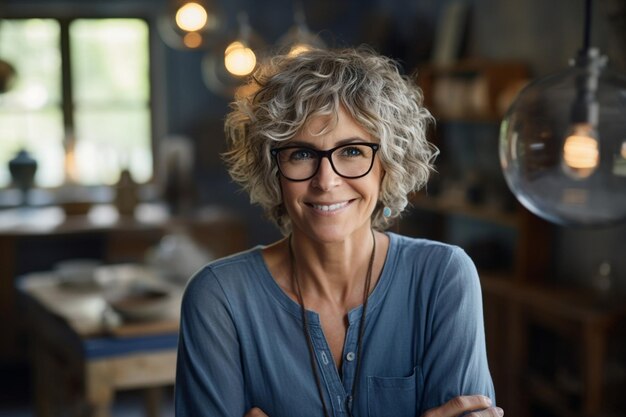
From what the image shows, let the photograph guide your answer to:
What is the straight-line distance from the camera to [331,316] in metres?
1.75

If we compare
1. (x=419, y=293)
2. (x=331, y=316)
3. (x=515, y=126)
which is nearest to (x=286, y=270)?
(x=331, y=316)

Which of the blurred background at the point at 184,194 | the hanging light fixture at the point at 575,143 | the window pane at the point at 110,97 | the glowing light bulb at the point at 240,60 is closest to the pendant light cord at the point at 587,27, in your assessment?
the hanging light fixture at the point at 575,143

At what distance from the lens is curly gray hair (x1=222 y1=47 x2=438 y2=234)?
161 centimetres

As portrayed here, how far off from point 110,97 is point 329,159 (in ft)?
16.8

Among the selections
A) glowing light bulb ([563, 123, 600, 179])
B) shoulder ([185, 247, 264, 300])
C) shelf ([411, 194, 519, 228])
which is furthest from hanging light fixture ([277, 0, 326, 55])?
shelf ([411, 194, 519, 228])

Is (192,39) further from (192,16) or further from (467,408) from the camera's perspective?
(467,408)

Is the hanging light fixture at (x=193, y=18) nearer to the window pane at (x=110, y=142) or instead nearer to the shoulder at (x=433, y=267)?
the shoulder at (x=433, y=267)

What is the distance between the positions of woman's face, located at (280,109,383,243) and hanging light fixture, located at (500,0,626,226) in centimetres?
44

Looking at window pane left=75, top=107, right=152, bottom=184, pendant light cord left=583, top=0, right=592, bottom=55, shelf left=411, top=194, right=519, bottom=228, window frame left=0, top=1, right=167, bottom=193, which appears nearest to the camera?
pendant light cord left=583, top=0, right=592, bottom=55

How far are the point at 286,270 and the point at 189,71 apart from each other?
485cm

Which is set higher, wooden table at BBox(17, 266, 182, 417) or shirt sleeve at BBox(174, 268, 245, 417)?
shirt sleeve at BBox(174, 268, 245, 417)

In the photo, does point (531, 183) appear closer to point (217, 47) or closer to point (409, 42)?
point (217, 47)

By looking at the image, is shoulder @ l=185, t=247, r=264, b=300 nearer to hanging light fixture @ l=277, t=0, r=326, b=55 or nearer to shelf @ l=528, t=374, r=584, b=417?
hanging light fixture @ l=277, t=0, r=326, b=55

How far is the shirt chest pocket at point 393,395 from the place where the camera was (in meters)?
1.68
